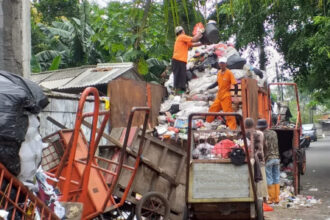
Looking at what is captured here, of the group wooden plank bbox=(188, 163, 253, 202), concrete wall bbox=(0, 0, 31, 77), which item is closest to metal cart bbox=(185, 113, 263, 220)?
wooden plank bbox=(188, 163, 253, 202)

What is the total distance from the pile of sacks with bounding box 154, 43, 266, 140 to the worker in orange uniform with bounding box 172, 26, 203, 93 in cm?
34

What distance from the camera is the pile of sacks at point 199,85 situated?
11.1 m

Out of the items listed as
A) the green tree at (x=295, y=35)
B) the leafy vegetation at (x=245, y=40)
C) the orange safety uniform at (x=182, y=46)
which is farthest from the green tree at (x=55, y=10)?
the orange safety uniform at (x=182, y=46)

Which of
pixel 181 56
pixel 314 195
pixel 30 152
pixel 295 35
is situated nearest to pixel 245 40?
pixel 295 35

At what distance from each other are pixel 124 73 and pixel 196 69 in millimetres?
1947

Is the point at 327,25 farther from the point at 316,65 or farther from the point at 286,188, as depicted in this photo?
the point at 286,188

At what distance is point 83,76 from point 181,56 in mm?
2883

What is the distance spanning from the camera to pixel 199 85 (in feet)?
40.8

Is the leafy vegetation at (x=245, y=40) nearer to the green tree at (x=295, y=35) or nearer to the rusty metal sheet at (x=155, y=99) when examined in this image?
the green tree at (x=295, y=35)

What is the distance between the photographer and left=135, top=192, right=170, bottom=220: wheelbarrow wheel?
21.9 ft

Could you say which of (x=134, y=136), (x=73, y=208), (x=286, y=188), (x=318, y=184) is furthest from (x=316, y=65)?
(x=73, y=208)

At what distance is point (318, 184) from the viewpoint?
13.9 meters

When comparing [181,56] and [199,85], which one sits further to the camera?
Result: [199,85]

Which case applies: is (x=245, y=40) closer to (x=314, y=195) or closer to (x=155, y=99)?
(x=155, y=99)
